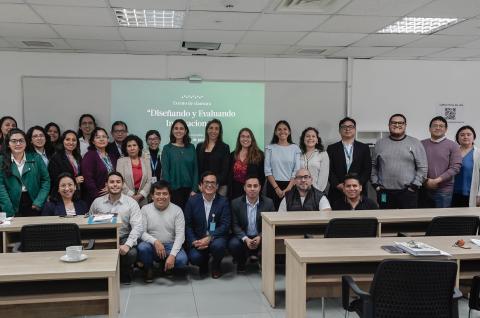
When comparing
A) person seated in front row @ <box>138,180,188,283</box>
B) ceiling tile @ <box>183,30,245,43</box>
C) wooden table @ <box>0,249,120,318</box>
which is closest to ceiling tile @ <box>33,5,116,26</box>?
ceiling tile @ <box>183,30,245,43</box>

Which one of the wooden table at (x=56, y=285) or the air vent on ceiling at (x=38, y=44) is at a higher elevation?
the air vent on ceiling at (x=38, y=44)

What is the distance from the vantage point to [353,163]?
5141 millimetres

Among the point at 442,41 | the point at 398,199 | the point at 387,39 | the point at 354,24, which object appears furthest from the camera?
the point at 442,41

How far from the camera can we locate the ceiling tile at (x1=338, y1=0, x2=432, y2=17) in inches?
151

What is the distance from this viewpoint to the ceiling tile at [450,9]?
3.85 meters

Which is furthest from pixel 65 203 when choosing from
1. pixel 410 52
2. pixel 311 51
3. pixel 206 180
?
pixel 410 52

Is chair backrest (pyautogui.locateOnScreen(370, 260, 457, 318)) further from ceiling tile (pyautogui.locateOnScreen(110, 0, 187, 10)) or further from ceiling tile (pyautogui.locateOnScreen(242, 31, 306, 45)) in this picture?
ceiling tile (pyautogui.locateOnScreen(242, 31, 306, 45))

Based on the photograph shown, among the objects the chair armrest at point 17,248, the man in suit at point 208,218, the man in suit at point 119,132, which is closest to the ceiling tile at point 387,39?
the man in suit at point 208,218

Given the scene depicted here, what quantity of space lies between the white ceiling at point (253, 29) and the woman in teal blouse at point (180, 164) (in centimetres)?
117

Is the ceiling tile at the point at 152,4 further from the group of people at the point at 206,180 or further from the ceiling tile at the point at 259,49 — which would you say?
the ceiling tile at the point at 259,49

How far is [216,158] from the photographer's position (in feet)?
16.6

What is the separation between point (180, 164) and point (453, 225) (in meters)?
2.90

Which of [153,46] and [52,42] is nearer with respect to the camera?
[52,42]

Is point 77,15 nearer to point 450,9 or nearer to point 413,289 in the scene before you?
point 450,9
